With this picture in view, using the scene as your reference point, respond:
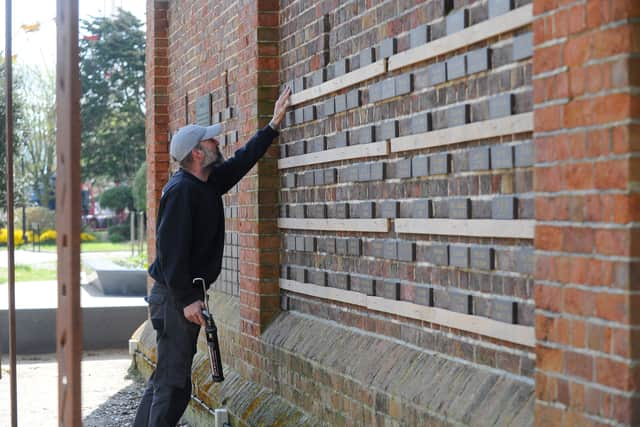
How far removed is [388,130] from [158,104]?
650cm

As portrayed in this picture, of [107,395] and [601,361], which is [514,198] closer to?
[601,361]

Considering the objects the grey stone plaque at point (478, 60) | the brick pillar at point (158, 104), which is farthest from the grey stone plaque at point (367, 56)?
the brick pillar at point (158, 104)

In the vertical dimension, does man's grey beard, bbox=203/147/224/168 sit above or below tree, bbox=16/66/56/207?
below

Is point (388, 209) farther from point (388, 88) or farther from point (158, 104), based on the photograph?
point (158, 104)

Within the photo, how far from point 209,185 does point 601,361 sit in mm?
3840

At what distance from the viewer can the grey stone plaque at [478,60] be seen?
4367 millimetres

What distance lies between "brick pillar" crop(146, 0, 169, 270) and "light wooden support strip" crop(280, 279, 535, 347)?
197 inches

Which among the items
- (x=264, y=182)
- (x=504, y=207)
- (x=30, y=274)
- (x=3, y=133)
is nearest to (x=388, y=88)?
(x=504, y=207)

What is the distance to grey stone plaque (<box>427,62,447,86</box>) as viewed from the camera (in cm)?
475

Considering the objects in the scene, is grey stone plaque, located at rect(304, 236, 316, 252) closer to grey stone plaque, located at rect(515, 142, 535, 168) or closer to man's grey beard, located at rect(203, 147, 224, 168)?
man's grey beard, located at rect(203, 147, 224, 168)

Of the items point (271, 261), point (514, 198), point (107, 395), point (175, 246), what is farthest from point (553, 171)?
point (107, 395)

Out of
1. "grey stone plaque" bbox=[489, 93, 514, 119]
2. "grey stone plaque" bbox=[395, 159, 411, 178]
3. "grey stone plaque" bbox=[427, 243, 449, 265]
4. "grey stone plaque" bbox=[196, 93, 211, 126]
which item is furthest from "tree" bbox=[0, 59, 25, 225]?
"grey stone plaque" bbox=[489, 93, 514, 119]

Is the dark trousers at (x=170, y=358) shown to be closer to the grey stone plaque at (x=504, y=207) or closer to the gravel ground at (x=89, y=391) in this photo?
the gravel ground at (x=89, y=391)

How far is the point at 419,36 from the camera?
5000 mm
